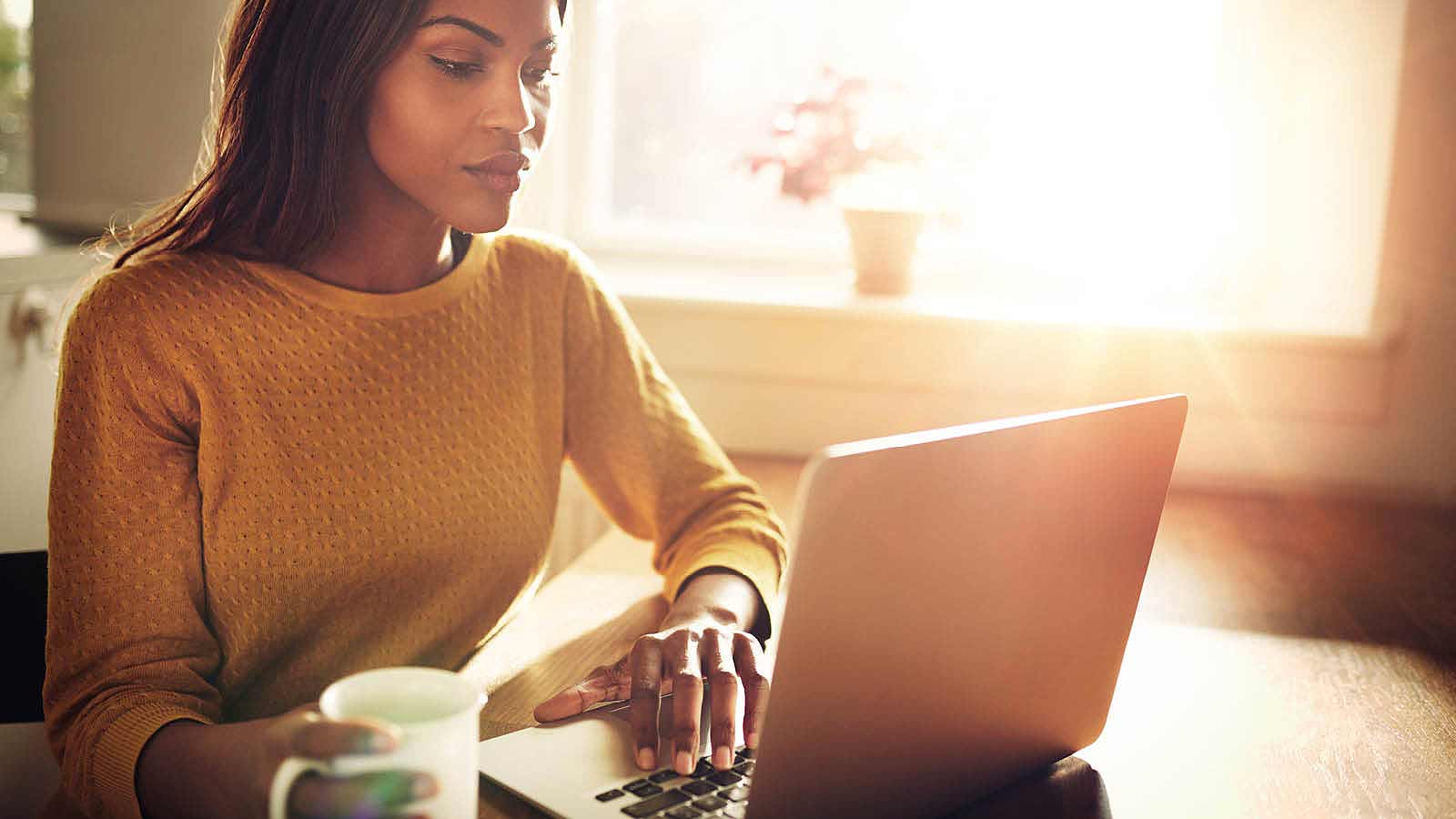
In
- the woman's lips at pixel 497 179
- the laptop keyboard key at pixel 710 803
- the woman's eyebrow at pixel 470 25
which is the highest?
the woman's eyebrow at pixel 470 25

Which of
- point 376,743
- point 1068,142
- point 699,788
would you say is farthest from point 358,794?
point 1068,142

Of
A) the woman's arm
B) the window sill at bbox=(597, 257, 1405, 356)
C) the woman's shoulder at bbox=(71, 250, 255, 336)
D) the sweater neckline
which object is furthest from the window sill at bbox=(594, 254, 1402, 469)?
the woman's shoulder at bbox=(71, 250, 255, 336)

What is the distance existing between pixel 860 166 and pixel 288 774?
Answer: 1648 mm

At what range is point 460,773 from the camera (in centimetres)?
53

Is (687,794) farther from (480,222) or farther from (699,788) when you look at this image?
(480,222)

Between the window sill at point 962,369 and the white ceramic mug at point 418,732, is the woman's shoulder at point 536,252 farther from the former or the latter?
the white ceramic mug at point 418,732

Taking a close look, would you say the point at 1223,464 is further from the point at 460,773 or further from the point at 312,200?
the point at 460,773

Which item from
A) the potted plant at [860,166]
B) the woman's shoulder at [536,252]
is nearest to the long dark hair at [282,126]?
the woman's shoulder at [536,252]

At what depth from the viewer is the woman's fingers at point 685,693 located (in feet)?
2.48

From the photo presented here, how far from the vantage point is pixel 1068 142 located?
210cm

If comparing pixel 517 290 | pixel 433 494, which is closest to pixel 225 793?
pixel 433 494

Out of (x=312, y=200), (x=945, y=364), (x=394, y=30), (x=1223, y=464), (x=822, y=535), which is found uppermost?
(x=394, y=30)

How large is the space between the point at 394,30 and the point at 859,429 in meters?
1.07

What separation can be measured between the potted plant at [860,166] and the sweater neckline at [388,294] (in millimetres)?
825
